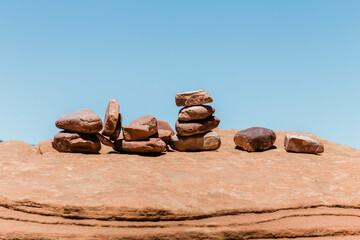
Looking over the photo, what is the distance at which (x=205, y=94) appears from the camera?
12.4m

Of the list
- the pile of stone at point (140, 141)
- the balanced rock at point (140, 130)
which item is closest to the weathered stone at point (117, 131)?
the pile of stone at point (140, 141)

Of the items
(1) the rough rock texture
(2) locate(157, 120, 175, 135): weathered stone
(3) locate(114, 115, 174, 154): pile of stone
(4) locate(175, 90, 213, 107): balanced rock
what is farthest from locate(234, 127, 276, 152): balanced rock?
(2) locate(157, 120, 175, 135): weathered stone

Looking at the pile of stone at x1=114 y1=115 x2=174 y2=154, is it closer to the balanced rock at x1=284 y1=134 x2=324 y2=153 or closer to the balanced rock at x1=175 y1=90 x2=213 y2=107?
the balanced rock at x1=175 y1=90 x2=213 y2=107

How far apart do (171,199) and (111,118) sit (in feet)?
16.0

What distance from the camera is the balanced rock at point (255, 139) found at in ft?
40.7

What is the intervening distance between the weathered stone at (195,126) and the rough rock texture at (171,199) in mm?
2297

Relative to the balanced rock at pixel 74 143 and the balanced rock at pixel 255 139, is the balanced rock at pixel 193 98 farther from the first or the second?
the balanced rock at pixel 74 143

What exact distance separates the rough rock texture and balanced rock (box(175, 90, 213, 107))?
3067 millimetres

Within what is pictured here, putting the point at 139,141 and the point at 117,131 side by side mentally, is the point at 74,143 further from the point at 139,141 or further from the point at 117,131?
the point at 139,141

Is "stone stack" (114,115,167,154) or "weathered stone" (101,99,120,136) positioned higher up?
"weathered stone" (101,99,120,136)

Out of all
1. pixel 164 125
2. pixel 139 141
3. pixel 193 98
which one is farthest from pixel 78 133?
pixel 164 125

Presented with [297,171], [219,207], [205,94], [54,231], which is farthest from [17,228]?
[205,94]

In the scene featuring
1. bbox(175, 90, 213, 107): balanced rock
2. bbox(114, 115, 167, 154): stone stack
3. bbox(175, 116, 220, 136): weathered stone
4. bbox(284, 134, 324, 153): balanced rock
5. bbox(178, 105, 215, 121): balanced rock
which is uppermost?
bbox(175, 90, 213, 107): balanced rock

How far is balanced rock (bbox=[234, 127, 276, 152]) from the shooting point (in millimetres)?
12391
